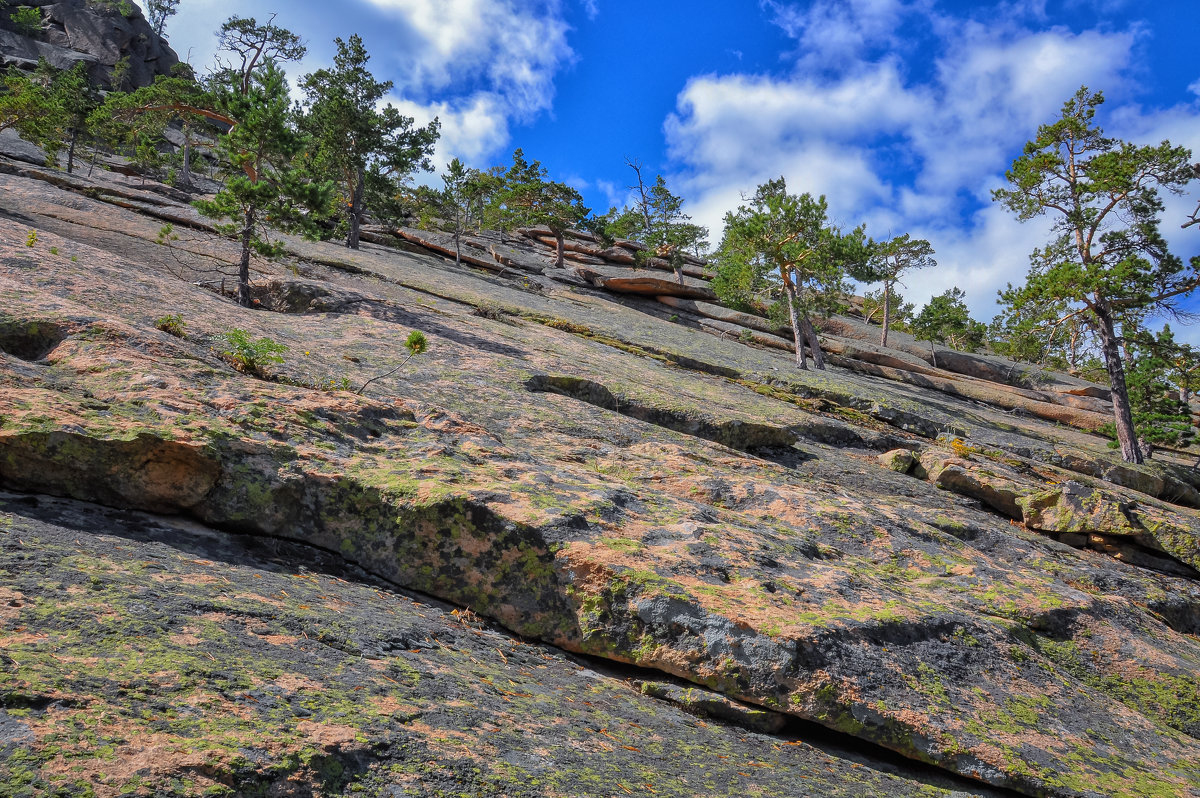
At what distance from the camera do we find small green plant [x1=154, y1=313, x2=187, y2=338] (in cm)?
861

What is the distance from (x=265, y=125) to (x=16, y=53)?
9296 centimetres

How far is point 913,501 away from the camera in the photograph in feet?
37.9

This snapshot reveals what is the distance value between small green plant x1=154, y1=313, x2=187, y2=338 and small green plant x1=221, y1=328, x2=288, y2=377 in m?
0.60

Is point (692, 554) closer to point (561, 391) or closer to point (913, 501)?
point (561, 391)

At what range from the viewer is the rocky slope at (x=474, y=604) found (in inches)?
117

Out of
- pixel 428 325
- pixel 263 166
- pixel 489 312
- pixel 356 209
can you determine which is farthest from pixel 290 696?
pixel 356 209

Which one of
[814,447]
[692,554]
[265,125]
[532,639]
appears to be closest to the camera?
[532,639]

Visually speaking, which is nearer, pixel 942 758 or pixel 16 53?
pixel 942 758

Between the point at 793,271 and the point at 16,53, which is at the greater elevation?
the point at 16,53

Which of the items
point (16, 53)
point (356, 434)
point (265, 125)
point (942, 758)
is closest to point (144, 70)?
point (16, 53)

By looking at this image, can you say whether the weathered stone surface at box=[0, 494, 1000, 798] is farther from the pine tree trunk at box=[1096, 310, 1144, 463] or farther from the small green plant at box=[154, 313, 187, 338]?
the pine tree trunk at box=[1096, 310, 1144, 463]

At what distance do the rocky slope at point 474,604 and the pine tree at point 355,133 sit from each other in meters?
31.2

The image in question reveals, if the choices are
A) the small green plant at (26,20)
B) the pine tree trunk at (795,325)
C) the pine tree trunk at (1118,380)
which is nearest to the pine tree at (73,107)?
the small green plant at (26,20)

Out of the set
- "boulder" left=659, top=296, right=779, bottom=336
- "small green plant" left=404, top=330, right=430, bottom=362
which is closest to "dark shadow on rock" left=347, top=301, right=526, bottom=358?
"small green plant" left=404, top=330, right=430, bottom=362
